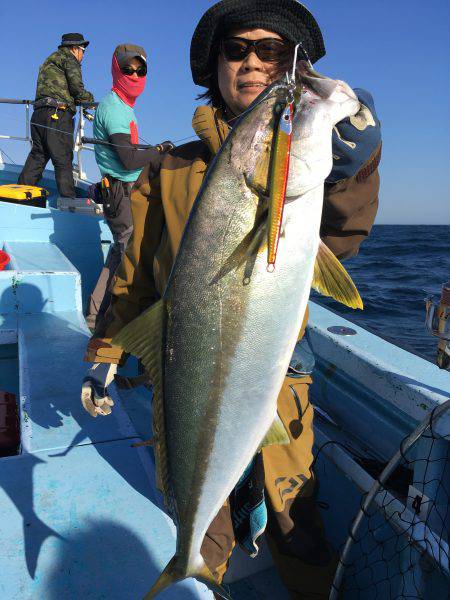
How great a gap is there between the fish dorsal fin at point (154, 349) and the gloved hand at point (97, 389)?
2.53ft

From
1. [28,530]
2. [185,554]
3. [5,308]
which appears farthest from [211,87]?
[5,308]

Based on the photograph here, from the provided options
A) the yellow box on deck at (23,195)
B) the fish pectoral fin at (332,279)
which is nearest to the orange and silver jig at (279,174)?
the fish pectoral fin at (332,279)

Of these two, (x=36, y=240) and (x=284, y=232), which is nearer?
(x=284, y=232)

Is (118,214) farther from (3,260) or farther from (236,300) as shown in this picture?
(236,300)

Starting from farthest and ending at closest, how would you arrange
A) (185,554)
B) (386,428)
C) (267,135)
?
1. (386,428)
2. (185,554)
3. (267,135)

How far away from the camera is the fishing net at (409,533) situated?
1.98 meters

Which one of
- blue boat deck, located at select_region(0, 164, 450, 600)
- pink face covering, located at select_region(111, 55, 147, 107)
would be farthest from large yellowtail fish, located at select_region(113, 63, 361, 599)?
pink face covering, located at select_region(111, 55, 147, 107)

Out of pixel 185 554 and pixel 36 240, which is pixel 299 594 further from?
pixel 36 240

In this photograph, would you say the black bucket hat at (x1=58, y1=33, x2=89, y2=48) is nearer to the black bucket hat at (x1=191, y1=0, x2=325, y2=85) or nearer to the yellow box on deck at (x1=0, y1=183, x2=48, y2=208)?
the yellow box on deck at (x1=0, y1=183, x2=48, y2=208)

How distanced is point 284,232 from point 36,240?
5256mm

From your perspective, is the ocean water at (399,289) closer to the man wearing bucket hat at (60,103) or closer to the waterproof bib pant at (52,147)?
the waterproof bib pant at (52,147)

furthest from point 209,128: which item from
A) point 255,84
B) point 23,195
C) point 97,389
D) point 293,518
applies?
point 23,195

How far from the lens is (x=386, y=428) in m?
2.78

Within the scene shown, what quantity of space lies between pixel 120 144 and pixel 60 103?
11.0 feet
